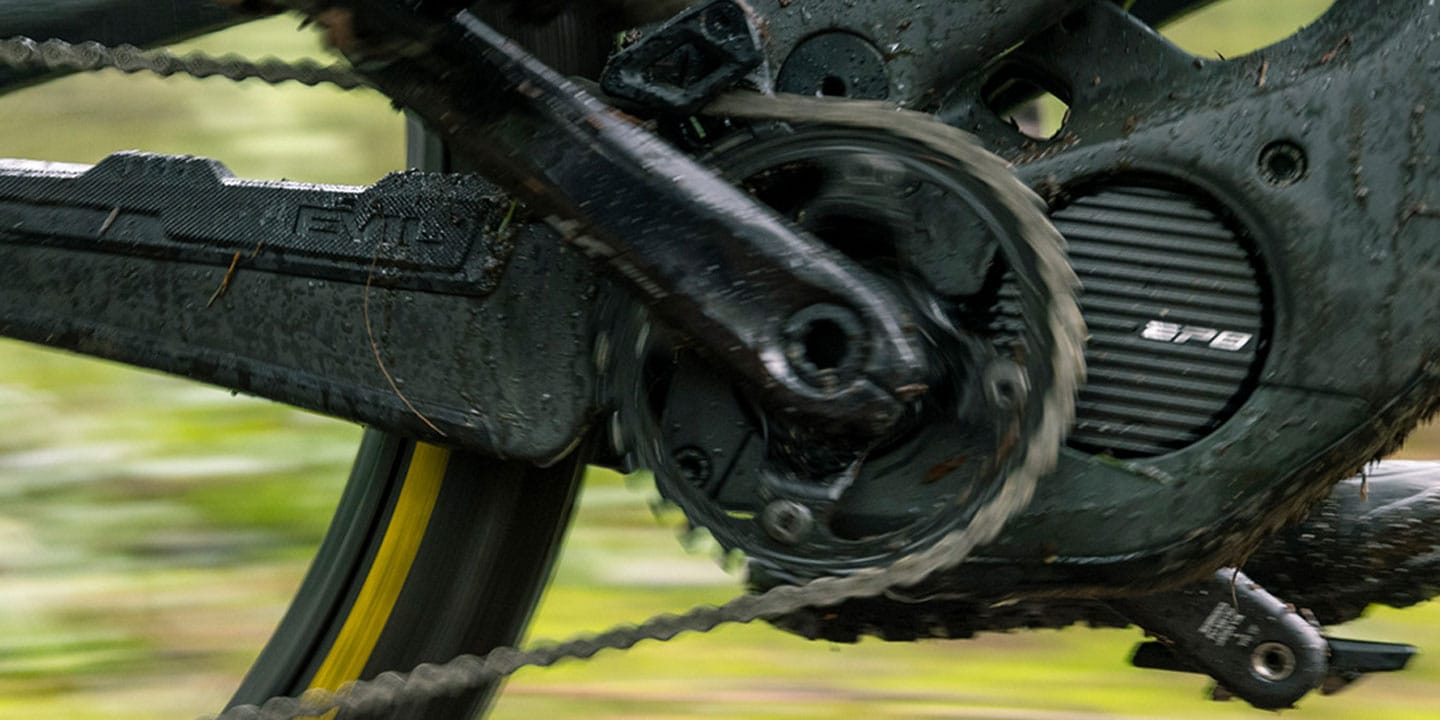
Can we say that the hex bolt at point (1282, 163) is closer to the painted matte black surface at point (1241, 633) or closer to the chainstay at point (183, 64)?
the painted matte black surface at point (1241, 633)

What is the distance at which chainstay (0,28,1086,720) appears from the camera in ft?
3.80

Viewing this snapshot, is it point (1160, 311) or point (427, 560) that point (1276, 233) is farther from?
point (427, 560)

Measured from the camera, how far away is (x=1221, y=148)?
3.89 ft

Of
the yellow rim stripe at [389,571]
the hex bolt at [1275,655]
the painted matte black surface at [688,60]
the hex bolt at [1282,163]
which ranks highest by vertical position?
the hex bolt at [1282,163]

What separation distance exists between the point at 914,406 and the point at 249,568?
115 cm

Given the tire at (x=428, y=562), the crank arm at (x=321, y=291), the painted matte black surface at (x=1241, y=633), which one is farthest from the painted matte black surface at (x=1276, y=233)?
the tire at (x=428, y=562)

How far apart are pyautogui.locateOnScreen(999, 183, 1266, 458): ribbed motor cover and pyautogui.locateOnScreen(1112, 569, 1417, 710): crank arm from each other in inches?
7.8

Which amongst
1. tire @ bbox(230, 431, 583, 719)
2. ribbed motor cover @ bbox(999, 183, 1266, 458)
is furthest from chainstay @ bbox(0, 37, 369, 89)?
ribbed motor cover @ bbox(999, 183, 1266, 458)

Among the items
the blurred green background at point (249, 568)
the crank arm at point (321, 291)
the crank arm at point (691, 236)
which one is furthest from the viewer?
the blurred green background at point (249, 568)

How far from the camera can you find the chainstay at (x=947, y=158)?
1.16 metres

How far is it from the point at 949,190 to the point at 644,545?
1164mm

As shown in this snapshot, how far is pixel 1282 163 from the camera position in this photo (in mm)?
1179

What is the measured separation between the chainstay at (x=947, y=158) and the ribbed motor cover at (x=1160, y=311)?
0.15 feet

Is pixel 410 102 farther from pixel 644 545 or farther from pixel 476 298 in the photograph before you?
pixel 644 545
